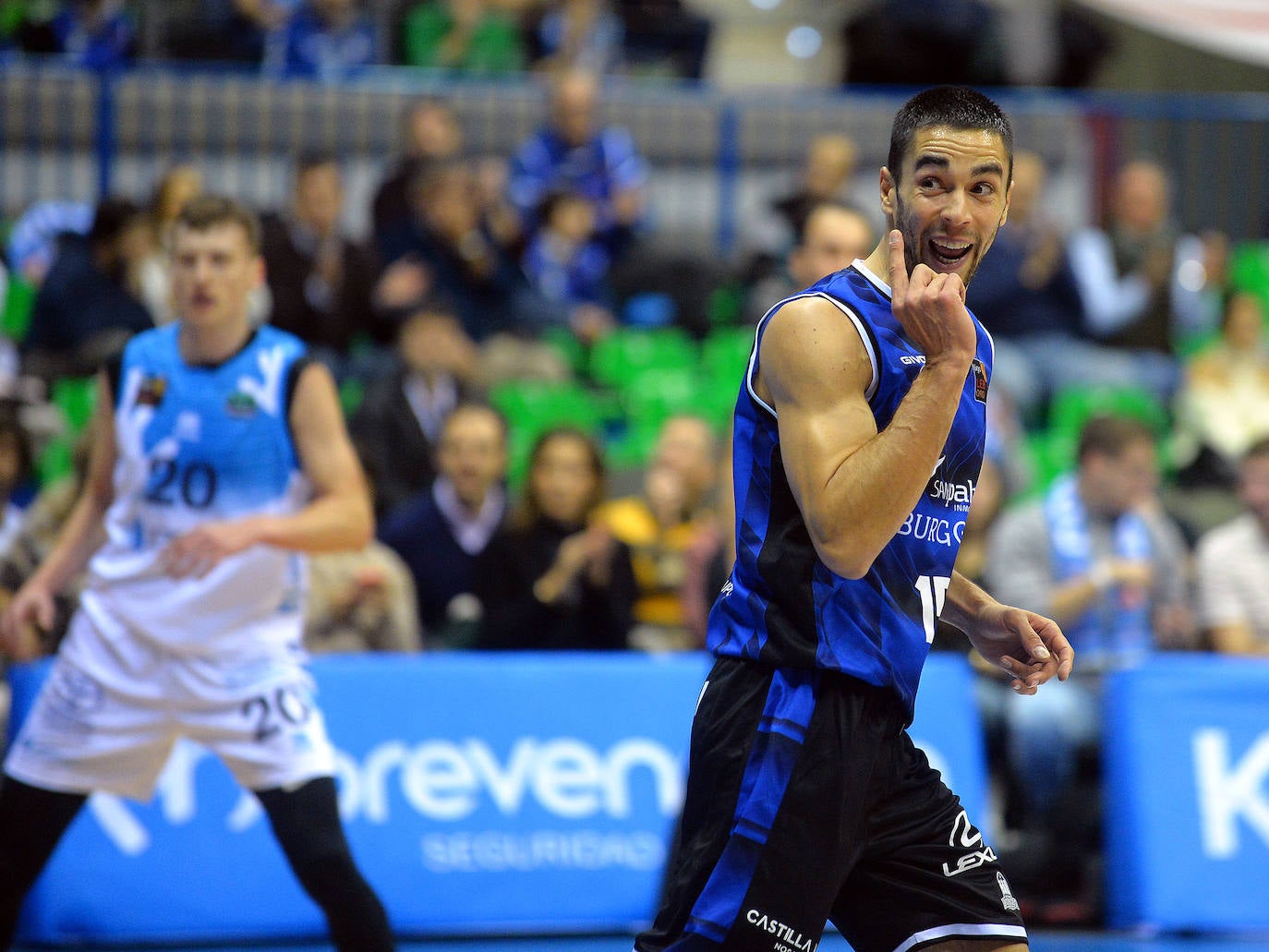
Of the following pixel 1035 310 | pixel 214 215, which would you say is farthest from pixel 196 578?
pixel 1035 310

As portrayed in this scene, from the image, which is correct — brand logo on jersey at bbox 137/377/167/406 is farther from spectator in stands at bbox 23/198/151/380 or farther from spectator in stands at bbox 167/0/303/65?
spectator in stands at bbox 167/0/303/65

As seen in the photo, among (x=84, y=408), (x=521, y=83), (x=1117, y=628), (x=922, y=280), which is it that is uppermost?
(x=521, y=83)

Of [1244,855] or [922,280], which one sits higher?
[922,280]

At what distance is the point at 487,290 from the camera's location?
11.1m

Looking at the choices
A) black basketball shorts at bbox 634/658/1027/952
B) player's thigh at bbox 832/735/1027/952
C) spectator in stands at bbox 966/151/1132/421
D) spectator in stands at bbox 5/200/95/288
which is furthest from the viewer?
spectator in stands at bbox 966/151/1132/421

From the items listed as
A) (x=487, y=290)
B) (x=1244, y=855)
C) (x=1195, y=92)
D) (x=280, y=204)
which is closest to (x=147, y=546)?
(x=1244, y=855)

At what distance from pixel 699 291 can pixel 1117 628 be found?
496cm

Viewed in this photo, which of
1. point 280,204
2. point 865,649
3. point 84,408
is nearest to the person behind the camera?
point 865,649

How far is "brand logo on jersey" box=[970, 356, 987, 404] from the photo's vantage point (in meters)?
3.24

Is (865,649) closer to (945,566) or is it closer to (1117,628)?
(945,566)

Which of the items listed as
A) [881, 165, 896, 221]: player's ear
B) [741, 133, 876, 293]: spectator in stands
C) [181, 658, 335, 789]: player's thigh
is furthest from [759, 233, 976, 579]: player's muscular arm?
[741, 133, 876, 293]: spectator in stands

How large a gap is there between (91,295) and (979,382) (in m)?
7.84

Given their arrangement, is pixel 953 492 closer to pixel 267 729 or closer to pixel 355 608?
pixel 267 729

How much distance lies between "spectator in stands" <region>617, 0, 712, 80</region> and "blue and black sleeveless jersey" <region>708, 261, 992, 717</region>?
11422mm
